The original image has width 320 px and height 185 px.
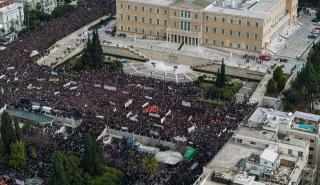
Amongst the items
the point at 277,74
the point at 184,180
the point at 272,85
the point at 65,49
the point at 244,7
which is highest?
the point at 244,7

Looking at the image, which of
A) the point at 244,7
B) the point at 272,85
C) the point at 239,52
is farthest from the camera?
the point at 244,7

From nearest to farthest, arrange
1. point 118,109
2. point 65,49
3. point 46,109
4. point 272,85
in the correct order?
point 46,109 → point 118,109 → point 272,85 → point 65,49

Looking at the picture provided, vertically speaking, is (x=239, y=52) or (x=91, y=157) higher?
(x=239, y=52)

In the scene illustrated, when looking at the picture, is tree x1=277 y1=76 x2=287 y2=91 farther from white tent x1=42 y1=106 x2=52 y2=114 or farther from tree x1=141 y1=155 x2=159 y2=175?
white tent x1=42 y1=106 x2=52 y2=114

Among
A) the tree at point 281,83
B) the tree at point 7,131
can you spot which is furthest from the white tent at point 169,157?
the tree at point 281,83

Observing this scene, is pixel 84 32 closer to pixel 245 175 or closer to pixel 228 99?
pixel 228 99

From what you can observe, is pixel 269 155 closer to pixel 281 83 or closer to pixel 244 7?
pixel 281 83

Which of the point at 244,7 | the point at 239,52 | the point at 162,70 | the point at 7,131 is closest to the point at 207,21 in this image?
the point at 244,7

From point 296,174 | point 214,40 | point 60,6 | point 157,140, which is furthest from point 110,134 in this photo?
point 60,6
